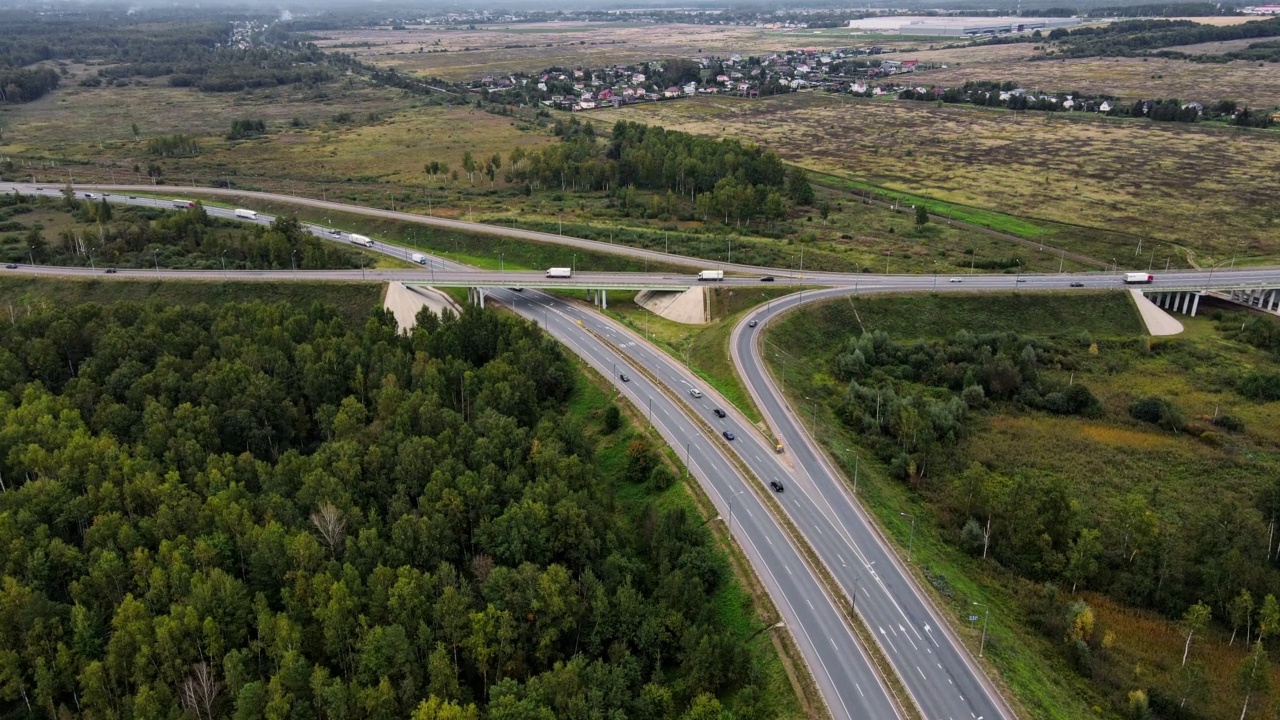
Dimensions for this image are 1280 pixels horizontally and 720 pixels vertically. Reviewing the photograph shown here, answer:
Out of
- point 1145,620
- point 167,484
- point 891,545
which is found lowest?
point 1145,620

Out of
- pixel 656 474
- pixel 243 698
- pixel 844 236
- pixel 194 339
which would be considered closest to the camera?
pixel 243 698

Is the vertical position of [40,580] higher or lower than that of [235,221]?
lower

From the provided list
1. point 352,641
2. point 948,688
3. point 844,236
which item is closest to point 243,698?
point 352,641

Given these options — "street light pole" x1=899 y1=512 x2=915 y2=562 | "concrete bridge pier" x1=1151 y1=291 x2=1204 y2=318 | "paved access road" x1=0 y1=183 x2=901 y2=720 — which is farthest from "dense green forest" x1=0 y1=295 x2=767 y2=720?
"concrete bridge pier" x1=1151 y1=291 x2=1204 y2=318

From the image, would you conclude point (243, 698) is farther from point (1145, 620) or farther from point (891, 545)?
point (1145, 620)

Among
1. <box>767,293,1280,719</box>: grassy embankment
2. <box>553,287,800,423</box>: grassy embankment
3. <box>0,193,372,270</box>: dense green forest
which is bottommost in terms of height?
<box>767,293,1280,719</box>: grassy embankment

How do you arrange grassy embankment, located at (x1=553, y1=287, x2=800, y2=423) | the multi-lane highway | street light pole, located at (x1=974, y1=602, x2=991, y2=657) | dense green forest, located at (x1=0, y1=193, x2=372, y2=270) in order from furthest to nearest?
dense green forest, located at (x1=0, y1=193, x2=372, y2=270)
grassy embankment, located at (x1=553, y1=287, x2=800, y2=423)
street light pole, located at (x1=974, y1=602, x2=991, y2=657)
the multi-lane highway

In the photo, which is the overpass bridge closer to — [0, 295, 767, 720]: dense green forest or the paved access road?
the paved access road

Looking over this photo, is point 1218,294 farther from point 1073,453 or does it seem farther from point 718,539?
point 718,539
